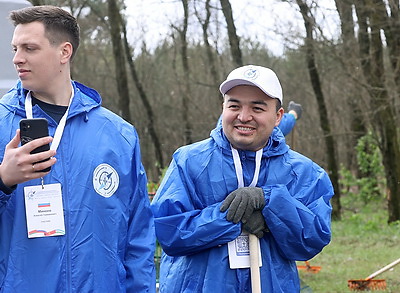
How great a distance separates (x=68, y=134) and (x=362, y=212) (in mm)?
18160

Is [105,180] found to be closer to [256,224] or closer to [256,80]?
[256,224]

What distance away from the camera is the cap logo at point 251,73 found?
3.92 meters

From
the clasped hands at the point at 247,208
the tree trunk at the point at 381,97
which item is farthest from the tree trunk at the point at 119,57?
the clasped hands at the point at 247,208

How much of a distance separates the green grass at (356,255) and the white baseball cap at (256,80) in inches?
241

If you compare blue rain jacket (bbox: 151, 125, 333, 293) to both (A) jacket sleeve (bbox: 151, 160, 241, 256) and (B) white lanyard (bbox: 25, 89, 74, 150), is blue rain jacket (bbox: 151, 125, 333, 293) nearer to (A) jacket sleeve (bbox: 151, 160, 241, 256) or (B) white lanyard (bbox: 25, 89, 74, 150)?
(A) jacket sleeve (bbox: 151, 160, 241, 256)

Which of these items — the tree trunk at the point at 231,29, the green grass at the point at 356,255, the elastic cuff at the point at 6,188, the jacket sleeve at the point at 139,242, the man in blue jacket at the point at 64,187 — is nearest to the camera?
the elastic cuff at the point at 6,188

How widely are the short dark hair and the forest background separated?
33.5 ft

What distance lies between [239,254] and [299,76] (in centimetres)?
2704

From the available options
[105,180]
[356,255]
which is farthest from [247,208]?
[356,255]

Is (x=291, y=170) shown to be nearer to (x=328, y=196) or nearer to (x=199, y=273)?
(x=328, y=196)

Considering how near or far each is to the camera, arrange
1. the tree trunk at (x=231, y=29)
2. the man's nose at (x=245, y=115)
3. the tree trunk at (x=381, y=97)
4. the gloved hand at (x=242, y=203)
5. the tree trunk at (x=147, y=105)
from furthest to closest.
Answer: the tree trunk at (x=147, y=105)
the tree trunk at (x=231, y=29)
the tree trunk at (x=381, y=97)
the man's nose at (x=245, y=115)
the gloved hand at (x=242, y=203)

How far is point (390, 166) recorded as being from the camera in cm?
1530

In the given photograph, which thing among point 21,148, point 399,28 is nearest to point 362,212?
point 399,28

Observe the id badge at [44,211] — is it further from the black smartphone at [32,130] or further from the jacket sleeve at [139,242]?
the jacket sleeve at [139,242]
